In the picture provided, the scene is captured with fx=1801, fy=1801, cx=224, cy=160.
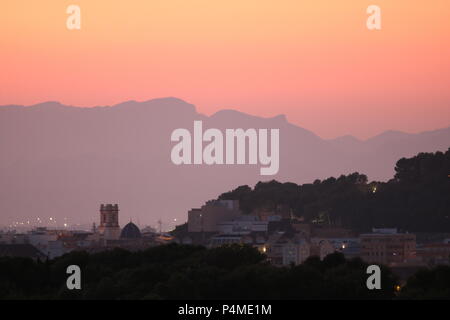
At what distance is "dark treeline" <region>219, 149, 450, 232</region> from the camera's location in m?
153

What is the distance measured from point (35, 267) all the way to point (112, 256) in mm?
8252

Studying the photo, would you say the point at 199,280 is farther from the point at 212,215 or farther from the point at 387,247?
the point at 212,215

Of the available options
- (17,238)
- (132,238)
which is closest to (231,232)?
(132,238)

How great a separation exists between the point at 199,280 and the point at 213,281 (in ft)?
1.48

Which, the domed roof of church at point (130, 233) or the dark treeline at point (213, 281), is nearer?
the dark treeline at point (213, 281)

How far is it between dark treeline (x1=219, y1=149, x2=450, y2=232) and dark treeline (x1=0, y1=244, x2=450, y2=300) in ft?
282

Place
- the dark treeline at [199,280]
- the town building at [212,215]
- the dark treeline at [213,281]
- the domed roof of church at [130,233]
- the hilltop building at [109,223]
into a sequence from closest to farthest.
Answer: the dark treeline at [213,281] → the dark treeline at [199,280] → the domed roof of church at [130,233] → the town building at [212,215] → the hilltop building at [109,223]

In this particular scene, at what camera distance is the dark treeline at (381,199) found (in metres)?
153

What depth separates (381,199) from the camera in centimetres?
15762

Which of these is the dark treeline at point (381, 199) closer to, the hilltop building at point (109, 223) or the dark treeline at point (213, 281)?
the hilltop building at point (109, 223)

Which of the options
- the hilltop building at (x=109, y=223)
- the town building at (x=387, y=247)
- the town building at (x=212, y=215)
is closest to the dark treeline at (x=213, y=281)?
the town building at (x=387, y=247)

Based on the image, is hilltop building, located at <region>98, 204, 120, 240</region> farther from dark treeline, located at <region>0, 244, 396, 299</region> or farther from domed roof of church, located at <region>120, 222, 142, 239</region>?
dark treeline, located at <region>0, 244, 396, 299</region>

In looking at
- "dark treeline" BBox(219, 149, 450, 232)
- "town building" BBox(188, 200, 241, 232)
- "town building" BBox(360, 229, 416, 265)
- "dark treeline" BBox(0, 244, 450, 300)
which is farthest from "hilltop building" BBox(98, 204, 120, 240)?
"dark treeline" BBox(0, 244, 450, 300)
